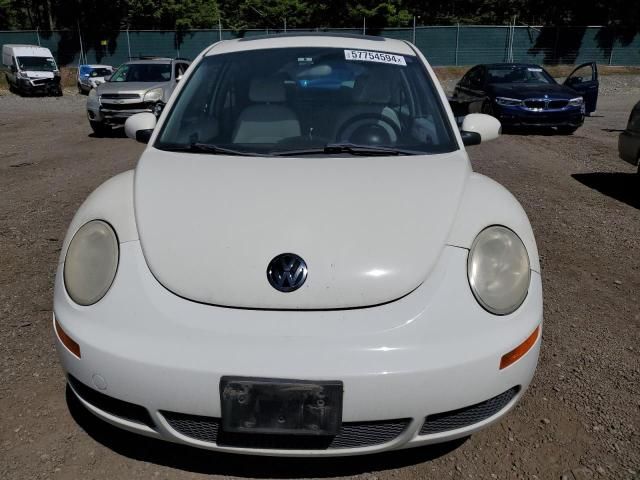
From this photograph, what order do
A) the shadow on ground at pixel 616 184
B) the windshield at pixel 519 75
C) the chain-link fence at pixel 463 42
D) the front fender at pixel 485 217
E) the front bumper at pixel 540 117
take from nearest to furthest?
1. the front fender at pixel 485 217
2. the shadow on ground at pixel 616 184
3. the front bumper at pixel 540 117
4. the windshield at pixel 519 75
5. the chain-link fence at pixel 463 42

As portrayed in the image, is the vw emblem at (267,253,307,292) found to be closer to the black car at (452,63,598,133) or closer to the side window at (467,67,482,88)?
the black car at (452,63,598,133)

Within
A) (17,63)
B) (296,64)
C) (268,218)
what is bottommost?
(17,63)

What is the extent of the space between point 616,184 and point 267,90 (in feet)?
17.6

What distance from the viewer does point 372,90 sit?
305cm

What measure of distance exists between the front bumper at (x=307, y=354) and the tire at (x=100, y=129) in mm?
10215

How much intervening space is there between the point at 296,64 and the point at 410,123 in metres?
0.70

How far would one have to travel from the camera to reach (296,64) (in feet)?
10.0

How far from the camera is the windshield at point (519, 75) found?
11750 millimetres

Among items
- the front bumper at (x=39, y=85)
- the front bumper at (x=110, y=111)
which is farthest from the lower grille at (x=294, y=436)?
the front bumper at (x=39, y=85)

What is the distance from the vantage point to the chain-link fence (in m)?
30.1

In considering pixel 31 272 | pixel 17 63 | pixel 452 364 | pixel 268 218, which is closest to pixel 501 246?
pixel 452 364

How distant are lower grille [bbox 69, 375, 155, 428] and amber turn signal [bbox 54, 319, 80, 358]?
0.12m

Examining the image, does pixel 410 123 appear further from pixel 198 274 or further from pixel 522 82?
pixel 522 82

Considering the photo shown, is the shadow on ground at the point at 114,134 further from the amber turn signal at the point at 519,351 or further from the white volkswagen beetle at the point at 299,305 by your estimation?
the amber turn signal at the point at 519,351
